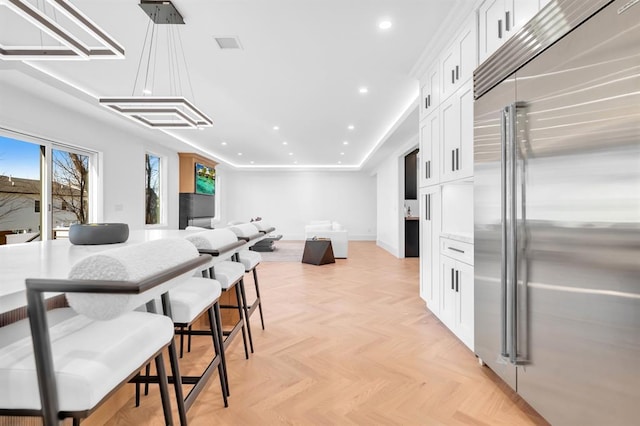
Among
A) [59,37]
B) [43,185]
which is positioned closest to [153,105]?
[59,37]

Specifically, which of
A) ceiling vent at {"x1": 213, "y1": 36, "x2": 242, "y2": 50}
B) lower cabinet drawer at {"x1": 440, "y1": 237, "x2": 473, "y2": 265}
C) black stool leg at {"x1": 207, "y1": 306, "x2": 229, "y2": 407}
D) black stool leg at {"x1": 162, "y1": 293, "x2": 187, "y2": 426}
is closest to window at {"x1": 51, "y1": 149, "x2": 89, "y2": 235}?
ceiling vent at {"x1": 213, "y1": 36, "x2": 242, "y2": 50}

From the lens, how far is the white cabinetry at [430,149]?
3.25 metres

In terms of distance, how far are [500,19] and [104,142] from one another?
623 cm

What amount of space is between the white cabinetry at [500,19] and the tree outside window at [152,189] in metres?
6.99

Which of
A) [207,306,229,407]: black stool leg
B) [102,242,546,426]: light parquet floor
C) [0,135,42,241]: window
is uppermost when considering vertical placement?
[0,135,42,241]: window

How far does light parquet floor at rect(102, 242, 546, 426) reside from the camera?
5.84 ft

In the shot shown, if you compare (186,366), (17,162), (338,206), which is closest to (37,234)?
(17,162)

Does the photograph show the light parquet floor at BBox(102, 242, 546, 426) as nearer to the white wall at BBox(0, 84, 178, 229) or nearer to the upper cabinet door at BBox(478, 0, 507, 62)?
the upper cabinet door at BBox(478, 0, 507, 62)

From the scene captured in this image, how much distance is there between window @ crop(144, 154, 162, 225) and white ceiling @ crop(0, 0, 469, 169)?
1516 mm

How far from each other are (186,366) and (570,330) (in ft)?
7.70

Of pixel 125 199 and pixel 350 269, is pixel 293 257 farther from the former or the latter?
pixel 125 199

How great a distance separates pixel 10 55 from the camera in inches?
88.0

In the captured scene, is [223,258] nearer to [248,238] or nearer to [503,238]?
[248,238]

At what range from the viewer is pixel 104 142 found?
5.73m
